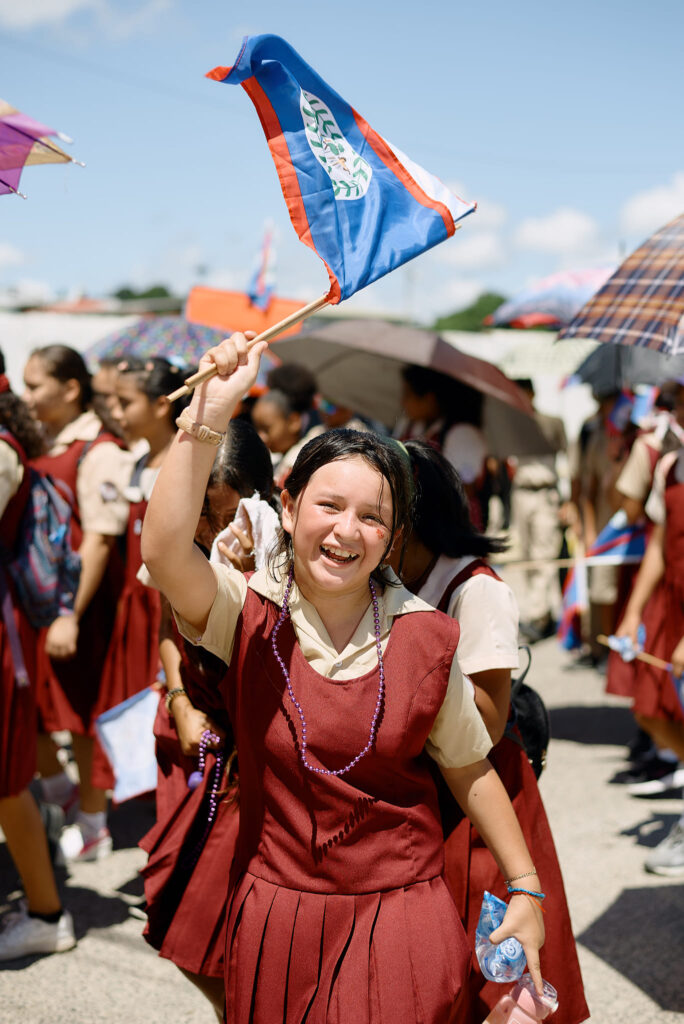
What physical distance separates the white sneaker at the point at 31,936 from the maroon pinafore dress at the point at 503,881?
6.20 feet

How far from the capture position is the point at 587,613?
8344 millimetres

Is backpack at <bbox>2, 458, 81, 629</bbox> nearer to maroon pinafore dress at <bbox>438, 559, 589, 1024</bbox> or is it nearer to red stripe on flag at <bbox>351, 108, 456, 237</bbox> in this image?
maroon pinafore dress at <bbox>438, 559, 589, 1024</bbox>

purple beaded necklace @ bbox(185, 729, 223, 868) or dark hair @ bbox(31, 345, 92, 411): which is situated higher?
dark hair @ bbox(31, 345, 92, 411)

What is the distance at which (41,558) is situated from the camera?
3785 millimetres

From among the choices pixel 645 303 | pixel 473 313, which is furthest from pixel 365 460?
pixel 473 313

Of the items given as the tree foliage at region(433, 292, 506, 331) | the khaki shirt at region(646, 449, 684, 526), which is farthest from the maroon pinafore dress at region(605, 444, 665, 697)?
the tree foliage at region(433, 292, 506, 331)

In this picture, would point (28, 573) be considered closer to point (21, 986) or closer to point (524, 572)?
point (21, 986)

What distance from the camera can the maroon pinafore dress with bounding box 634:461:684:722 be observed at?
464cm

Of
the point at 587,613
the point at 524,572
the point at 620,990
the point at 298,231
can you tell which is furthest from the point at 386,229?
the point at 524,572

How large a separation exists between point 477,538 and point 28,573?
1.81 metres

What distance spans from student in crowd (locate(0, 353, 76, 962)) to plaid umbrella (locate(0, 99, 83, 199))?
1.10m

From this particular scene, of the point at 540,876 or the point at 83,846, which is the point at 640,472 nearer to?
the point at 540,876

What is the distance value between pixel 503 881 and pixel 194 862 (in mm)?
768

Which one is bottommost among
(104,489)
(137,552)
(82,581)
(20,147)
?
(82,581)
